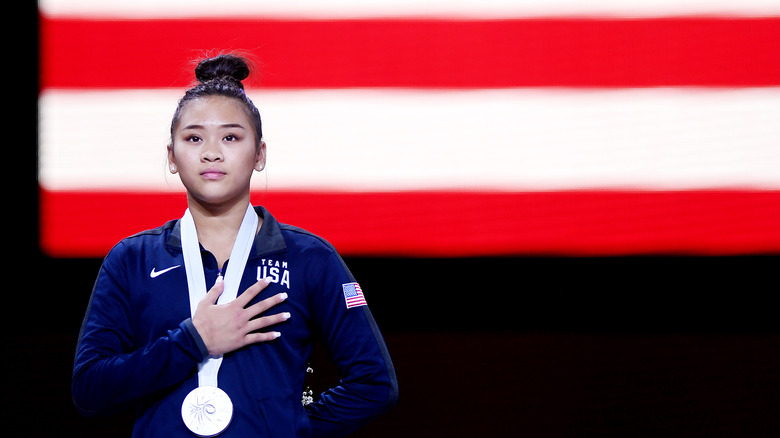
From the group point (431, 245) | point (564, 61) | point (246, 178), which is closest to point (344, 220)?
point (431, 245)

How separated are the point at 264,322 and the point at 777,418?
1852 mm

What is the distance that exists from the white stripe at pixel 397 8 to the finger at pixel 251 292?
4.26 ft

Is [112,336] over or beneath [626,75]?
beneath

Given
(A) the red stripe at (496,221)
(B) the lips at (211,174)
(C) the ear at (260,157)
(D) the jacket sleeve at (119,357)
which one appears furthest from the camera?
(A) the red stripe at (496,221)

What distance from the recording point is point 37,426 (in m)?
2.39

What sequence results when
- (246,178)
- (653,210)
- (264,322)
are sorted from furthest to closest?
(653,210) < (246,178) < (264,322)

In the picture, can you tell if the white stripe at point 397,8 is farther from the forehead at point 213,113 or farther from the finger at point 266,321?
the finger at point 266,321

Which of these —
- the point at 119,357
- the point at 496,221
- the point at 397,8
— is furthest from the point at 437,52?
the point at 119,357

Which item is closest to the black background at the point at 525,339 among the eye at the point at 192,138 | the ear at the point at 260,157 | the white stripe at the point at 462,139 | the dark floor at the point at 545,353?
the dark floor at the point at 545,353

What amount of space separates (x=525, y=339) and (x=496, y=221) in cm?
39

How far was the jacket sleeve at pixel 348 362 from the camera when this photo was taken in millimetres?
1272

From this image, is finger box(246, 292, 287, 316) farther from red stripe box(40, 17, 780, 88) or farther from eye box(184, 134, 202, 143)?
red stripe box(40, 17, 780, 88)

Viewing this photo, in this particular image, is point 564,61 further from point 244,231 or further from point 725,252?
point 244,231

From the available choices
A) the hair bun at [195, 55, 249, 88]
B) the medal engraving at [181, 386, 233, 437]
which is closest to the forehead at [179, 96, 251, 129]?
the hair bun at [195, 55, 249, 88]
